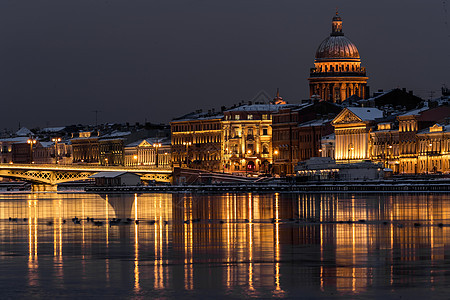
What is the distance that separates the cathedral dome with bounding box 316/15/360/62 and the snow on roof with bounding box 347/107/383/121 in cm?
4224

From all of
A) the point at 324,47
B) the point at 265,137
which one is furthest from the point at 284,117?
the point at 324,47

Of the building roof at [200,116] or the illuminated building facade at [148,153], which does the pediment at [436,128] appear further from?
the illuminated building facade at [148,153]

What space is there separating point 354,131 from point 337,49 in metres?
45.8

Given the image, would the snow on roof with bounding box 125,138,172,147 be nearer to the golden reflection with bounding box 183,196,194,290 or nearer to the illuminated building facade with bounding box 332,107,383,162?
the illuminated building facade with bounding box 332,107,383,162

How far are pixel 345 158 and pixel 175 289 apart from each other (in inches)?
4576

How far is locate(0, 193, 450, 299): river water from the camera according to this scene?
26.6 m

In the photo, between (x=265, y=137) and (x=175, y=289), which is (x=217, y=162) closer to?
(x=265, y=137)

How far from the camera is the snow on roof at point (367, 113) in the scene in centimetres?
13912

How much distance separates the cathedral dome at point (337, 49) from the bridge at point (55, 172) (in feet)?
194

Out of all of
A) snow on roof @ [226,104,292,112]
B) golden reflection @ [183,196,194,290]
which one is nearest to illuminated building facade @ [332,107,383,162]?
snow on roof @ [226,104,292,112]

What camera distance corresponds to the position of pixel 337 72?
183m

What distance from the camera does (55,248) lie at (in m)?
36.8

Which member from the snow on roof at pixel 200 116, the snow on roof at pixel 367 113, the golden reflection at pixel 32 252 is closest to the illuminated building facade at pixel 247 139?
the snow on roof at pixel 200 116

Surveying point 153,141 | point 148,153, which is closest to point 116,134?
point 153,141
